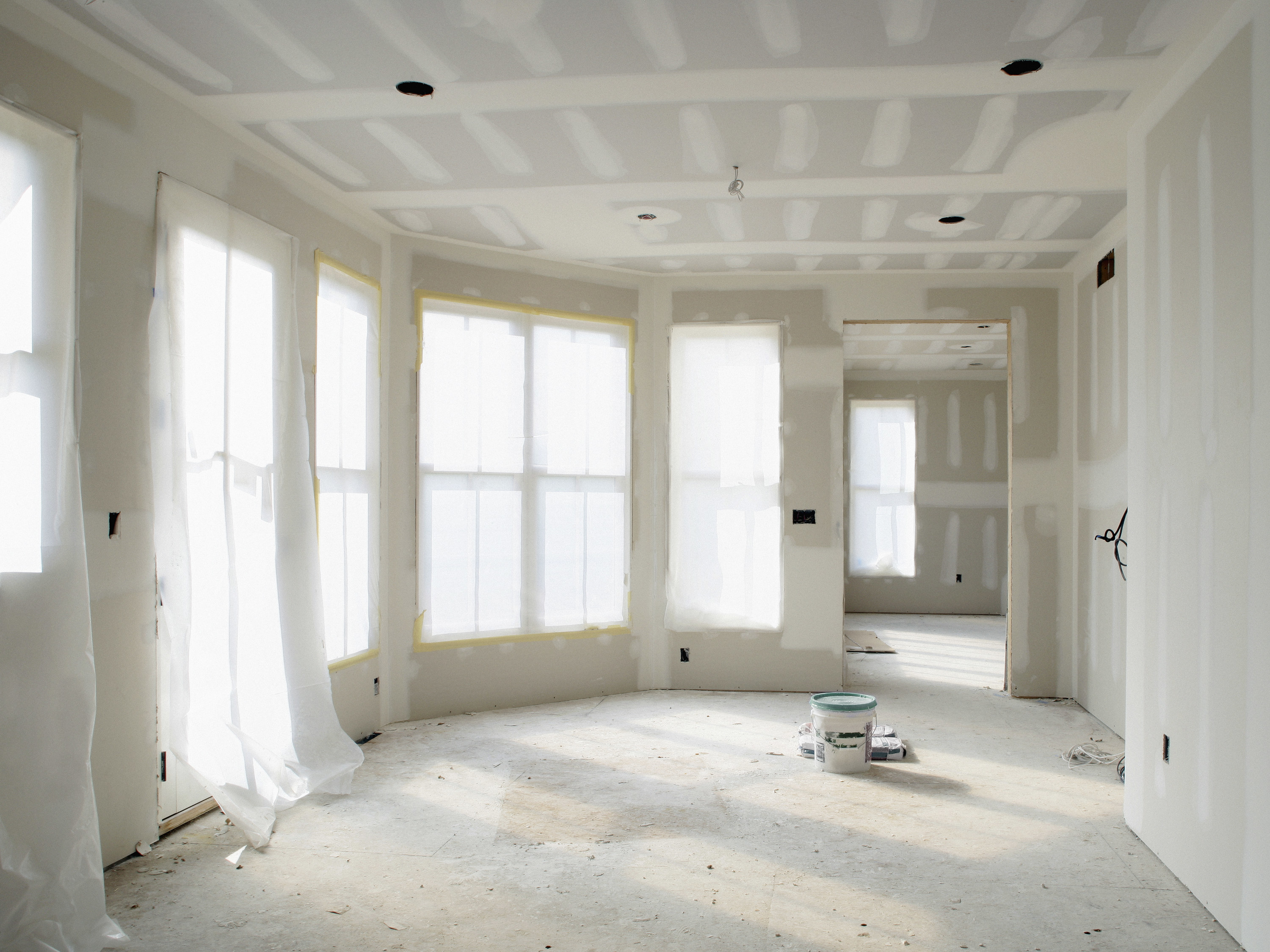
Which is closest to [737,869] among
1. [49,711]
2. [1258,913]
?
[1258,913]

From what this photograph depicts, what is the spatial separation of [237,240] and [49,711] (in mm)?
1884

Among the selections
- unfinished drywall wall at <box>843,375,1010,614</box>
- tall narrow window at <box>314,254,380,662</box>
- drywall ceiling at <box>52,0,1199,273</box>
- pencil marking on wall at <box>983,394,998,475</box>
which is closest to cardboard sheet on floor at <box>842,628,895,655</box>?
unfinished drywall wall at <box>843,375,1010,614</box>

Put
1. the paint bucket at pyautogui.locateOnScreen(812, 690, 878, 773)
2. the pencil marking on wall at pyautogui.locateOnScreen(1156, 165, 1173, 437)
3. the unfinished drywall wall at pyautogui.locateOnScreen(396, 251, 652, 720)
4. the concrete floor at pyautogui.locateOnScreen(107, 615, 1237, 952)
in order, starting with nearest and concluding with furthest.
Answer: the concrete floor at pyautogui.locateOnScreen(107, 615, 1237, 952)
the pencil marking on wall at pyautogui.locateOnScreen(1156, 165, 1173, 437)
the paint bucket at pyautogui.locateOnScreen(812, 690, 878, 773)
the unfinished drywall wall at pyautogui.locateOnScreen(396, 251, 652, 720)

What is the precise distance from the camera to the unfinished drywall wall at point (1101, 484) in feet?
15.6

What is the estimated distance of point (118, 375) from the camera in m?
2.95

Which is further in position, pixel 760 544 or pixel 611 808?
pixel 760 544

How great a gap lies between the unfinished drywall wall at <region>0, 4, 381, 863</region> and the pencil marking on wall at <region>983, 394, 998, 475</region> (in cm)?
869

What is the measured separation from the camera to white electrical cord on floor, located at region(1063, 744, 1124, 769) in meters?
4.17

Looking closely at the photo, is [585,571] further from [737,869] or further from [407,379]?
[737,869]

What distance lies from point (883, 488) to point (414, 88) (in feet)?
26.2

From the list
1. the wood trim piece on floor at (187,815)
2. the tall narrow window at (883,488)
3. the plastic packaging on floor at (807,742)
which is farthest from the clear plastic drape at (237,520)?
the tall narrow window at (883,488)

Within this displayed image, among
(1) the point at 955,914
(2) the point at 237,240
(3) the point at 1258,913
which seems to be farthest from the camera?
(2) the point at 237,240

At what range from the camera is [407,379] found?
4.88 m

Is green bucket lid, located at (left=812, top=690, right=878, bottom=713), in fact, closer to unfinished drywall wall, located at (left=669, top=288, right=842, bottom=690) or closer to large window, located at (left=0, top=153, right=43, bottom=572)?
unfinished drywall wall, located at (left=669, top=288, right=842, bottom=690)
